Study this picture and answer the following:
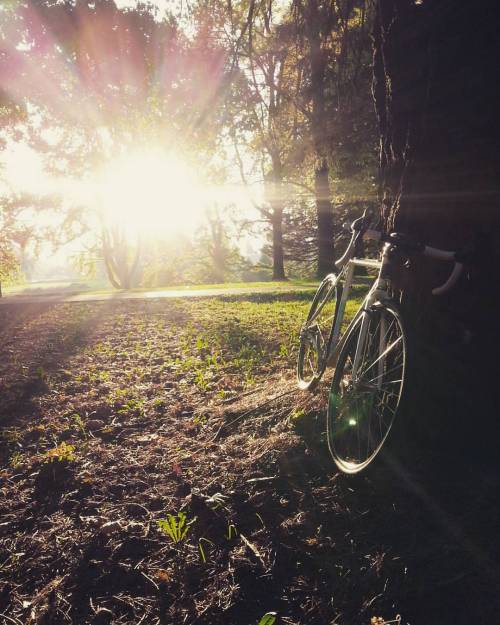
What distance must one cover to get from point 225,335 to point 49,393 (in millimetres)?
3048

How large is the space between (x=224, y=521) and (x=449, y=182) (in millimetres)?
2233

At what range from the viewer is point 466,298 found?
2686mm

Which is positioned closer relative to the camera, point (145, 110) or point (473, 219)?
point (473, 219)

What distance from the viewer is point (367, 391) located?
275 centimetres

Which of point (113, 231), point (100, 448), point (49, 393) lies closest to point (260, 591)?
point (100, 448)

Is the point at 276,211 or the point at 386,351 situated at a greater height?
the point at 276,211

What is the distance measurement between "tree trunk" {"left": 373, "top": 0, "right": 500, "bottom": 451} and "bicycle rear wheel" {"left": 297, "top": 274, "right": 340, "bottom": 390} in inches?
39.6

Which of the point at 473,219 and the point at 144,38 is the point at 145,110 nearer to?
the point at 144,38

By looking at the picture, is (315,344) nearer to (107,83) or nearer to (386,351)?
(386,351)

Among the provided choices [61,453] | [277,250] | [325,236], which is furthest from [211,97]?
[277,250]

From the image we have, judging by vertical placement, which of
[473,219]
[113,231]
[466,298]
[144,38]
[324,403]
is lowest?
[324,403]

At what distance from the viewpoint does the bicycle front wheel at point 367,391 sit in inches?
104

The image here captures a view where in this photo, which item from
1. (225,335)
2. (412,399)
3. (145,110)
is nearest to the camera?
(412,399)

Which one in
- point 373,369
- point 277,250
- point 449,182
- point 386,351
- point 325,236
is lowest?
point 373,369
